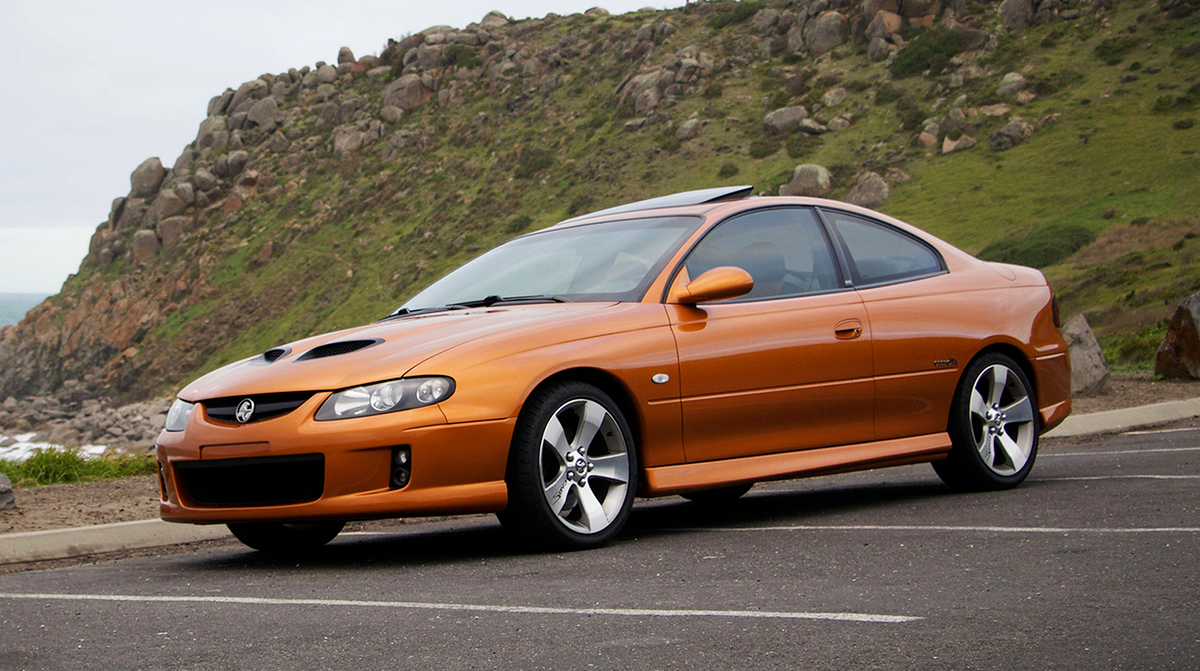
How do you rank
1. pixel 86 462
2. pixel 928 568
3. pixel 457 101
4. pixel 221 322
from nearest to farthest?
pixel 928 568 → pixel 86 462 → pixel 221 322 → pixel 457 101

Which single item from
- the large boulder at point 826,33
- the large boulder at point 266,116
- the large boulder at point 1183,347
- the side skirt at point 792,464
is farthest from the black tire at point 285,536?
the large boulder at point 266,116

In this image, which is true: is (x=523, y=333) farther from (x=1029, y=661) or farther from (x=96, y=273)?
(x=96, y=273)

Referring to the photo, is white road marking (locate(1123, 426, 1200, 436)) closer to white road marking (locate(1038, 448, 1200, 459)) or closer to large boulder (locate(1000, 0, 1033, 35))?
white road marking (locate(1038, 448, 1200, 459))

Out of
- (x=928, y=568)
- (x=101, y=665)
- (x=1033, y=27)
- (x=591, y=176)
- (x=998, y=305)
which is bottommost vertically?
(x=928, y=568)

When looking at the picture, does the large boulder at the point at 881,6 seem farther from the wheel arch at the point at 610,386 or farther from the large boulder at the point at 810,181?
the wheel arch at the point at 610,386

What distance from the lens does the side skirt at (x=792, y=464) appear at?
227 inches

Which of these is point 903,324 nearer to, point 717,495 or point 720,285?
point 720,285

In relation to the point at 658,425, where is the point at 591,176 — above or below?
above

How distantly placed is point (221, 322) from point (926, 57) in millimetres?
42789

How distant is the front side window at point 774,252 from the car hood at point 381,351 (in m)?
0.75

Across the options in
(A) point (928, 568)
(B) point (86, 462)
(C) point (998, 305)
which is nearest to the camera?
(A) point (928, 568)

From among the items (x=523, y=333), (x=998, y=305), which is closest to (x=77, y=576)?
(x=523, y=333)

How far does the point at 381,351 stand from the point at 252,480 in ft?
2.48

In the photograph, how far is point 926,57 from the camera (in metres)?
65.2
